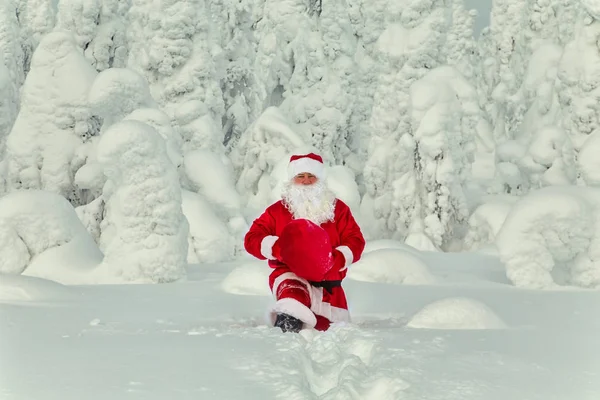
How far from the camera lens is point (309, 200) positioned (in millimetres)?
6250

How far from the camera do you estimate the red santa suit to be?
5.70 m

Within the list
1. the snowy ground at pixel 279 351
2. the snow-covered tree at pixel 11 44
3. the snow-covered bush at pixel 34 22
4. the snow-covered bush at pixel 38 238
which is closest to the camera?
the snowy ground at pixel 279 351

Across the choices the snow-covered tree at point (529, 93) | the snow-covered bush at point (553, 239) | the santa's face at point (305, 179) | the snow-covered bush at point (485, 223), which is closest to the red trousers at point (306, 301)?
the santa's face at point (305, 179)

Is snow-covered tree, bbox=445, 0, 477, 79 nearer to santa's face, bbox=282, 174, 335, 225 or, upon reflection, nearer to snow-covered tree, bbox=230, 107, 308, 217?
snow-covered tree, bbox=230, 107, 308, 217

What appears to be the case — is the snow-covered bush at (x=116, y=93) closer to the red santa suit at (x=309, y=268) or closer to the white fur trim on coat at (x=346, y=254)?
the red santa suit at (x=309, y=268)

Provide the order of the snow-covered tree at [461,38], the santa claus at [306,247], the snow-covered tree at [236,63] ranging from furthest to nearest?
the snow-covered tree at [461,38]
the snow-covered tree at [236,63]
the santa claus at [306,247]

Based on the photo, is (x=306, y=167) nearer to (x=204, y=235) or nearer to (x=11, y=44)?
A: (x=204, y=235)

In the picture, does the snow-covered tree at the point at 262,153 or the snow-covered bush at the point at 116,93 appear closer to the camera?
the snow-covered bush at the point at 116,93

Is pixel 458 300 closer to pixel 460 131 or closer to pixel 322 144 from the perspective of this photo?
pixel 460 131

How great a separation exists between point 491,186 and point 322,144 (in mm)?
6302

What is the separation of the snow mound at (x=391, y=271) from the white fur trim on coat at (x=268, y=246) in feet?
15.1

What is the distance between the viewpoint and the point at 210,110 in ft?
74.2

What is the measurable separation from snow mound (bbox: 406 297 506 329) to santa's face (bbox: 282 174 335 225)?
3.75 feet

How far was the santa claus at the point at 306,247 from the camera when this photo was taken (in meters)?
5.70
